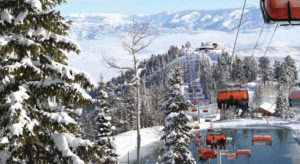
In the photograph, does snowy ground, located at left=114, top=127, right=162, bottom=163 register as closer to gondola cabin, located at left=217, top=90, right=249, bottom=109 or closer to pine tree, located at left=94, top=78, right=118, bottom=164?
pine tree, located at left=94, top=78, right=118, bottom=164

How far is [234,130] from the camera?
2916 inches

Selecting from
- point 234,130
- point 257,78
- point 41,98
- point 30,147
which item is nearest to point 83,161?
point 30,147

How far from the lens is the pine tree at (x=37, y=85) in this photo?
7.12 metres

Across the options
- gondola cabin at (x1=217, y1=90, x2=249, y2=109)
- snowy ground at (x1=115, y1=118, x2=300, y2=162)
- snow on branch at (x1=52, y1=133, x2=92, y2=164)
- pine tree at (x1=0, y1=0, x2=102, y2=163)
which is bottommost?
snowy ground at (x1=115, y1=118, x2=300, y2=162)

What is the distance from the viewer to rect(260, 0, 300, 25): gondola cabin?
1073cm

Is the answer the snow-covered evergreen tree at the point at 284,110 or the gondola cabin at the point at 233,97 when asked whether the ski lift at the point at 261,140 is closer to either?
the gondola cabin at the point at 233,97

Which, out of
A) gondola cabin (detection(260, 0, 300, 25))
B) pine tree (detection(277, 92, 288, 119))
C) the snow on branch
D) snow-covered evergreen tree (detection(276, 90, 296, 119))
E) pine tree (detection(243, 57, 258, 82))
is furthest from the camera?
pine tree (detection(243, 57, 258, 82))

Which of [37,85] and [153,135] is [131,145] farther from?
[37,85]

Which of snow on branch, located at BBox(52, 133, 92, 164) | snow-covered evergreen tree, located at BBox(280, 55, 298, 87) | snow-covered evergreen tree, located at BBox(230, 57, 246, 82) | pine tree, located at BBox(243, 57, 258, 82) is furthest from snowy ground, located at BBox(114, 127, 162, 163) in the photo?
pine tree, located at BBox(243, 57, 258, 82)

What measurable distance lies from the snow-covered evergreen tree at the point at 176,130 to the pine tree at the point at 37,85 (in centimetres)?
1684

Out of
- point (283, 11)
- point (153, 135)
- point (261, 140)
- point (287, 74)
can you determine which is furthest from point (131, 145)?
point (287, 74)

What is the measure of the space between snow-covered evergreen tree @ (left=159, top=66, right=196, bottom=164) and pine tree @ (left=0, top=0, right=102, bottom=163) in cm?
1684

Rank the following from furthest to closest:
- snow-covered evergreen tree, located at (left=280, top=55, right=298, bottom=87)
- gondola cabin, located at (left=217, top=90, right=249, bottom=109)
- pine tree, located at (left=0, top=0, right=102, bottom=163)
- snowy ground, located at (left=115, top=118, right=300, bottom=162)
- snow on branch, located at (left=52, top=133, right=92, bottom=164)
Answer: snow-covered evergreen tree, located at (left=280, top=55, right=298, bottom=87) → snowy ground, located at (left=115, top=118, right=300, bottom=162) → gondola cabin, located at (left=217, top=90, right=249, bottom=109) → snow on branch, located at (left=52, top=133, right=92, bottom=164) → pine tree, located at (left=0, top=0, right=102, bottom=163)

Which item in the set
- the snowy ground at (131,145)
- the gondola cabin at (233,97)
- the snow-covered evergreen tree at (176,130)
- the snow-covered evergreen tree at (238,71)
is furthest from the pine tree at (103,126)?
the snow-covered evergreen tree at (238,71)
